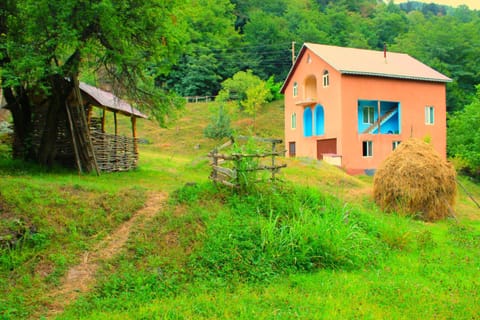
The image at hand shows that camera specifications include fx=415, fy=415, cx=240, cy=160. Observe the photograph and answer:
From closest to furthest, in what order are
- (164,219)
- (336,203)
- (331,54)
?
(164,219) < (336,203) < (331,54)

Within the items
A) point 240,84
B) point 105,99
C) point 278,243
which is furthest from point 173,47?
point 240,84

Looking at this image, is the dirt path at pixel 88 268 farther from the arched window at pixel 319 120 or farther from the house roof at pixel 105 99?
the arched window at pixel 319 120

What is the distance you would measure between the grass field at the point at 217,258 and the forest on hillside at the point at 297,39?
142 ft

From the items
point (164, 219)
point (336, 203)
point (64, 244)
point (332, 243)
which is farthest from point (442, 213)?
point (64, 244)

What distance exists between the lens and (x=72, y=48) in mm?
12320

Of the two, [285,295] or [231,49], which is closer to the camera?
[285,295]

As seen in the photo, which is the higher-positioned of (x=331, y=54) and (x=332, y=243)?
(x=331, y=54)

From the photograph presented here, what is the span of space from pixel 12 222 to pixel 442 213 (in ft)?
42.0

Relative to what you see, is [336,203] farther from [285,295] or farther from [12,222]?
[12,222]

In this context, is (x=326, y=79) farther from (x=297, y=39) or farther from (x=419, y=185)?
(x=297, y=39)

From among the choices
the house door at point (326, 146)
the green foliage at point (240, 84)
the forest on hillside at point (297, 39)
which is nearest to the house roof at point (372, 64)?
the house door at point (326, 146)

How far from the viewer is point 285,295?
618cm

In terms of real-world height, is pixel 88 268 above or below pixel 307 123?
below

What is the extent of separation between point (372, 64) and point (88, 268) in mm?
26822
